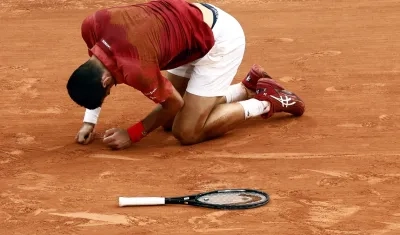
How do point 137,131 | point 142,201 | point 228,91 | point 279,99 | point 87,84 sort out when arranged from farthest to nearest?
point 228,91, point 279,99, point 137,131, point 87,84, point 142,201

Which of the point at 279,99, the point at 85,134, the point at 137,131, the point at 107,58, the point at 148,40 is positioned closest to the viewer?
the point at 107,58

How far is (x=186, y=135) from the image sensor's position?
22.0 feet

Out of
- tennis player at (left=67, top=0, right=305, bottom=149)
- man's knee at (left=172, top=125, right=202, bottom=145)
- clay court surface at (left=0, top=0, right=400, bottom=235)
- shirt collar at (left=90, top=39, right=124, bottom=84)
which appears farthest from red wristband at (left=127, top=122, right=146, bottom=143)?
shirt collar at (left=90, top=39, right=124, bottom=84)

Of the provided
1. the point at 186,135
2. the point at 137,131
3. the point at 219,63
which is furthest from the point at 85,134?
the point at 219,63

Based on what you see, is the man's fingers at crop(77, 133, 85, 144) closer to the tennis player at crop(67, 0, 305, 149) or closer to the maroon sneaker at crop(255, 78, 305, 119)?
the tennis player at crop(67, 0, 305, 149)

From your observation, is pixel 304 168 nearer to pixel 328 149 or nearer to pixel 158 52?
pixel 328 149

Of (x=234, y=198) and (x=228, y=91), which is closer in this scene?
(x=234, y=198)

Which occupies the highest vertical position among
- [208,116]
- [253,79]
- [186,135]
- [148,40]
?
[148,40]

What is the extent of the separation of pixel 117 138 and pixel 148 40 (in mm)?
820

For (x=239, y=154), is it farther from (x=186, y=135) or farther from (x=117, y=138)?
(x=117, y=138)

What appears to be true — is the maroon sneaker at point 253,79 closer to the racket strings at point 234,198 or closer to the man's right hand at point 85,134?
the man's right hand at point 85,134

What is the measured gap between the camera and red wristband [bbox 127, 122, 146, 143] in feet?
Result: 21.8

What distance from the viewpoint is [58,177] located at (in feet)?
20.4

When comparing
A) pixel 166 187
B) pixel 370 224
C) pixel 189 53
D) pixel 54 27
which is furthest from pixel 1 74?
pixel 370 224
